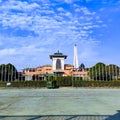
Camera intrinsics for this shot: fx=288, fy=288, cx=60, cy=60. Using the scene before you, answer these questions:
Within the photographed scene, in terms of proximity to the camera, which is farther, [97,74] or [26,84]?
[97,74]

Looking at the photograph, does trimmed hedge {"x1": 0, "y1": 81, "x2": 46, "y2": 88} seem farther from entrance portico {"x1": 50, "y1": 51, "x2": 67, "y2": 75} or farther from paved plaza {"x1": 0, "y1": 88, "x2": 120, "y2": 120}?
entrance portico {"x1": 50, "y1": 51, "x2": 67, "y2": 75}

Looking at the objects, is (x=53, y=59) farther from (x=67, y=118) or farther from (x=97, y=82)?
(x=67, y=118)

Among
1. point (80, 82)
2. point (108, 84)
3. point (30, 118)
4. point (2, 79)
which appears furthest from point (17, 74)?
point (30, 118)

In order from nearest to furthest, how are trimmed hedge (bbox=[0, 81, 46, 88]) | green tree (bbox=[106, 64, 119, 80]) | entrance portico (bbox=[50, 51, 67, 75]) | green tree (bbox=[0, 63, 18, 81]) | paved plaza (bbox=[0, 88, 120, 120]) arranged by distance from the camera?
paved plaza (bbox=[0, 88, 120, 120]), trimmed hedge (bbox=[0, 81, 46, 88]), green tree (bbox=[0, 63, 18, 81]), green tree (bbox=[106, 64, 119, 80]), entrance portico (bbox=[50, 51, 67, 75])

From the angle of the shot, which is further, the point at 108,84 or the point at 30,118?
the point at 108,84

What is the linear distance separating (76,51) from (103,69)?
850 inches

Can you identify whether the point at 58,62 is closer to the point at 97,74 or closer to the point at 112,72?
Answer: the point at 97,74

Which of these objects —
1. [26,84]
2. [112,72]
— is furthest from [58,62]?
[26,84]

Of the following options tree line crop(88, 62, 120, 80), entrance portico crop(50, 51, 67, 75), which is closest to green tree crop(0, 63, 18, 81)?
tree line crop(88, 62, 120, 80)

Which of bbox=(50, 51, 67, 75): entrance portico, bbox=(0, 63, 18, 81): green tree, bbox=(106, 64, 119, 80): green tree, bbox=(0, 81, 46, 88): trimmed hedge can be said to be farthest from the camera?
bbox=(50, 51, 67, 75): entrance portico

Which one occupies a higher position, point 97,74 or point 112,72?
point 112,72

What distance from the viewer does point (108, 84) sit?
4162 centimetres

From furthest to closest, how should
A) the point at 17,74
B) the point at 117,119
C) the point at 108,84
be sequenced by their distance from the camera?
the point at 17,74 < the point at 108,84 < the point at 117,119

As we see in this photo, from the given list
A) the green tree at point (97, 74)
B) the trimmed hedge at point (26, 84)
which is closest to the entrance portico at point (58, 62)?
the green tree at point (97, 74)
